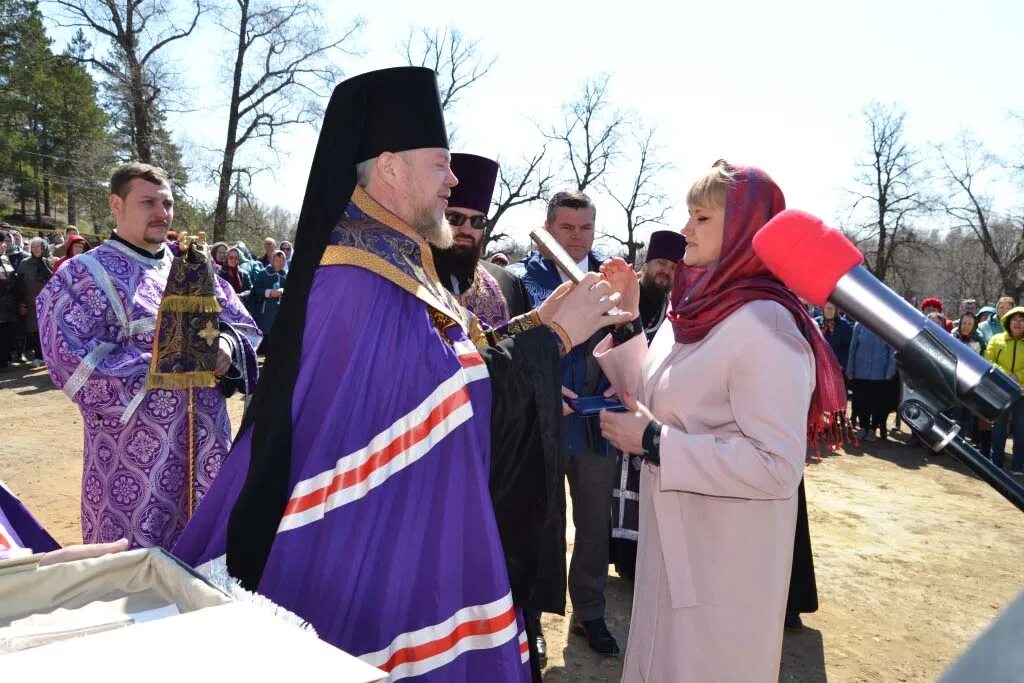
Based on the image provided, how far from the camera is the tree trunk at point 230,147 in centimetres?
2297

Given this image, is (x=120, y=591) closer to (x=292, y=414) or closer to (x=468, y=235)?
(x=292, y=414)

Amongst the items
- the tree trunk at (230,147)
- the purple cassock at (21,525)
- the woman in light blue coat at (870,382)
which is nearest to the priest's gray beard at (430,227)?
the purple cassock at (21,525)

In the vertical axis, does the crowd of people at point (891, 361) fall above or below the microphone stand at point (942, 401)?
below

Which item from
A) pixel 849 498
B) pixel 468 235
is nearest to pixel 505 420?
pixel 468 235

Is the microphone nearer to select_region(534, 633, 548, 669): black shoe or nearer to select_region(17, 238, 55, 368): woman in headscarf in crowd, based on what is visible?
select_region(534, 633, 548, 669): black shoe

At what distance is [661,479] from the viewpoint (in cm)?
218

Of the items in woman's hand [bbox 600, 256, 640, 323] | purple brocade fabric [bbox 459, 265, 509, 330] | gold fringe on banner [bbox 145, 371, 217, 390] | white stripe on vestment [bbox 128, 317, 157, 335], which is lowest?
gold fringe on banner [bbox 145, 371, 217, 390]

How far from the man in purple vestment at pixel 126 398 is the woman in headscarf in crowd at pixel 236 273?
1022 cm

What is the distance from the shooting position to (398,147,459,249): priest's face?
231 centimetres

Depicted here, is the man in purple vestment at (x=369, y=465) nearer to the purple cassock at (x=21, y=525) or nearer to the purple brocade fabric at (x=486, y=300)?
the purple cassock at (x=21, y=525)

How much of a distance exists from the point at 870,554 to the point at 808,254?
5.58 meters

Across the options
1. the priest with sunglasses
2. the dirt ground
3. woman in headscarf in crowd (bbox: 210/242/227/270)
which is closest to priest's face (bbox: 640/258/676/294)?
the priest with sunglasses

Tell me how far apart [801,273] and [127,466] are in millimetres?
3297

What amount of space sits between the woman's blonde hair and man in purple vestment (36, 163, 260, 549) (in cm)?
250
